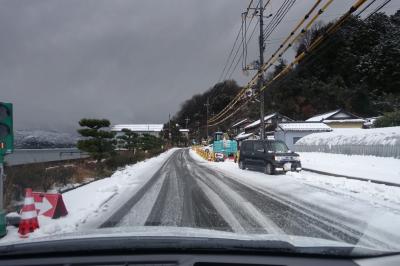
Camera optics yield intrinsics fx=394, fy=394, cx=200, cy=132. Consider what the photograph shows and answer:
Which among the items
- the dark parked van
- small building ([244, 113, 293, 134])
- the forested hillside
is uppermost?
the forested hillside

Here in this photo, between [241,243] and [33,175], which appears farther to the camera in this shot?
[33,175]

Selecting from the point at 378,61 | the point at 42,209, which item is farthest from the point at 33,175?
the point at 378,61

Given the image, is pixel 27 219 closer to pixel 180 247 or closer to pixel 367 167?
pixel 180 247

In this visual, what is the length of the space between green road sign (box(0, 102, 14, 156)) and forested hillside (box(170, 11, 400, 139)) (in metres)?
44.1

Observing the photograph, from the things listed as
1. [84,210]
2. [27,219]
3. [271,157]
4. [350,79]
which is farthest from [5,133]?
[350,79]

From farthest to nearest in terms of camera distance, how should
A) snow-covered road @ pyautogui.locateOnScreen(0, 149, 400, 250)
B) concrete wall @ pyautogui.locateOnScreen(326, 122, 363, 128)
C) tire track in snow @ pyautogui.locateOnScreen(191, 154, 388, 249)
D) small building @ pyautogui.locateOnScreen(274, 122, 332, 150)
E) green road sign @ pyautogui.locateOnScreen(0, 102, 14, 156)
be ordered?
1. concrete wall @ pyautogui.locateOnScreen(326, 122, 363, 128)
2. small building @ pyautogui.locateOnScreen(274, 122, 332, 150)
3. snow-covered road @ pyautogui.locateOnScreen(0, 149, 400, 250)
4. green road sign @ pyautogui.locateOnScreen(0, 102, 14, 156)
5. tire track in snow @ pyautogui.locateOnScreen(191, 154, 388, 249)

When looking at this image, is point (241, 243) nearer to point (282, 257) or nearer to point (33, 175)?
point (282, 257)

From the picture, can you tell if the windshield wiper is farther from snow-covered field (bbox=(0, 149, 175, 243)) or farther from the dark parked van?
the dark parked van

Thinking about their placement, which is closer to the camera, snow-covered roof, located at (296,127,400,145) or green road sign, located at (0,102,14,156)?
green road sign, located at (0,102,14,156)

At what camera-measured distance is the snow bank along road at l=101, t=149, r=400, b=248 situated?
7.60 meters

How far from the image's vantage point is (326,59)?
253 feet

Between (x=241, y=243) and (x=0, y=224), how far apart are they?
6324mm

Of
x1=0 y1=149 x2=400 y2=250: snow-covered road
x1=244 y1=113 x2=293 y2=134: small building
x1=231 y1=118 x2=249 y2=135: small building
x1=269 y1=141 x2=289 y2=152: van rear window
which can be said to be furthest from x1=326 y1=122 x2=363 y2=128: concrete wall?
x1=0 y1=149 x2=400 y2=250: snow-covered road

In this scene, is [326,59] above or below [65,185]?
above
